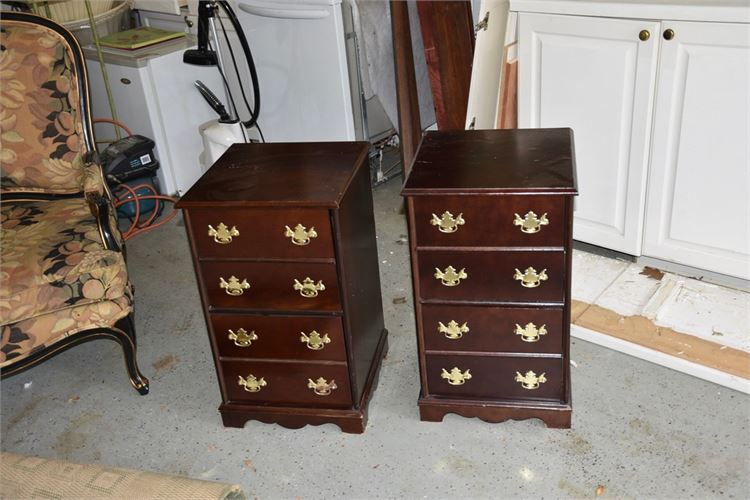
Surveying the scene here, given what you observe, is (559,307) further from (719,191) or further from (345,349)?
(719,191)

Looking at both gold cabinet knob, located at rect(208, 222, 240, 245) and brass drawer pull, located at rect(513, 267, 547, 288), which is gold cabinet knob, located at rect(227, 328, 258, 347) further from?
brass drawer pull, located at rect(513, 267, 547, 288)

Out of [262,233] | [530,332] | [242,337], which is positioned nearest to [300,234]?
[262,233]

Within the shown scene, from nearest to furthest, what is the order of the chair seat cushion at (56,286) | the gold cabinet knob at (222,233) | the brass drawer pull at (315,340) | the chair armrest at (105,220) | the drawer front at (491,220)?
the drawer front at (491,220) < the gold cabinet knob at (222,233) < the brass drawer pull at (315,340) < the chair seat cushion at (56,286) < the chair armrest at (105,220)

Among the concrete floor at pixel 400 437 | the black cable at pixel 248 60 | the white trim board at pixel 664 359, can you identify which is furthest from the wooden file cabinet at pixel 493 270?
the black cable at pixel 248 60

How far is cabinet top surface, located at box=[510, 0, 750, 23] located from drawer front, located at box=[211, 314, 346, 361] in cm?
112

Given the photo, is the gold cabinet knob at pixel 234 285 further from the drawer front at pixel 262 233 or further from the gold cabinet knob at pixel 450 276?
the gold cabinet knob at pixel 450 276

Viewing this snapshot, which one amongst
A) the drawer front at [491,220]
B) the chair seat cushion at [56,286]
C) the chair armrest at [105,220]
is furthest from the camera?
the chair armrest at [105,220]

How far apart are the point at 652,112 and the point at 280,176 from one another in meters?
1.07

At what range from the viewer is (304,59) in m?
3.06

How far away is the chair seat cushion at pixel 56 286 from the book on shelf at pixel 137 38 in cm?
138

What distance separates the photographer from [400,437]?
196 cm

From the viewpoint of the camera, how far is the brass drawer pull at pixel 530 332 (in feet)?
5.95

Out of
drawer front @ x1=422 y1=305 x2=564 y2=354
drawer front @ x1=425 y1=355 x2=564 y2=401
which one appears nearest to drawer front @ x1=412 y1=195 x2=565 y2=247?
drawer front @ x1=422 y1=305 x2=564 y2=354

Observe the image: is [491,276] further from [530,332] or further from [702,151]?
[702,151]
